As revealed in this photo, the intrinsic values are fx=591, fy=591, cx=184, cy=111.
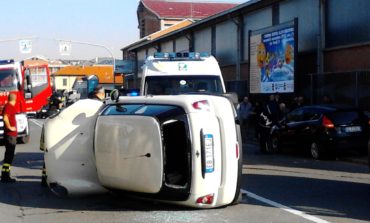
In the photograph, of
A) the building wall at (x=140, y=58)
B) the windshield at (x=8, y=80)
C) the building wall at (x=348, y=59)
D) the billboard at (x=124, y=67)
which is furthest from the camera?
the billboard at (x=124, y=67)

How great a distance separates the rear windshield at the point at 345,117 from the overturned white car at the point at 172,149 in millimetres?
7723

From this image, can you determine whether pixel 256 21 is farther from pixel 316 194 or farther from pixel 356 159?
pixel 316 194

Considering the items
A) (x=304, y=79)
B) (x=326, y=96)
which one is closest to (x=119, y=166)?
(x=326, y=96)

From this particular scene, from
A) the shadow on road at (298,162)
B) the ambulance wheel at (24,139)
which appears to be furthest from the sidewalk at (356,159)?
the ambulance wheel at (24,139)

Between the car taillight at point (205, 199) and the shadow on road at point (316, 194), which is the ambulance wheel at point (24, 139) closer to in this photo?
the shadow on road at point (316, 194)

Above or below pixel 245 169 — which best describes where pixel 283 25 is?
above

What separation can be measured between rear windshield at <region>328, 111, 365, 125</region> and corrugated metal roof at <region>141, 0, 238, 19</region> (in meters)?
55.6

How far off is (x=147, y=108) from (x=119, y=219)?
1545mm

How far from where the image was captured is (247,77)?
28922 mm

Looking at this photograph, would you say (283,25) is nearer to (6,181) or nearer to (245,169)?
(245,169)

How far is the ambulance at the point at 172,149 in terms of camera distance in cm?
771

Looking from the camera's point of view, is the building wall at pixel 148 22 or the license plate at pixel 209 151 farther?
the building wall at pixel 148 22

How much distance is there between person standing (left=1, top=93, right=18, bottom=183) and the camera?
1109 centimetres

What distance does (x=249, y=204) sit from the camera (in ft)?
28.3
